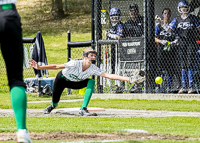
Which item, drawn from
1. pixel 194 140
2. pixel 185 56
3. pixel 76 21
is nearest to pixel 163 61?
pixel 185 56

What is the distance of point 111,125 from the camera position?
6.84 m

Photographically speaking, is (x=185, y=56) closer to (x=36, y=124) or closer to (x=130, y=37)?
(x=130, y=37)

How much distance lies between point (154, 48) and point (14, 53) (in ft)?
27.0

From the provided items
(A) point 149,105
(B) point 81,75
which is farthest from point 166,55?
(B) point 81,75

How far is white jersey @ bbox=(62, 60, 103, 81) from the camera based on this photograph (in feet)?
28.5

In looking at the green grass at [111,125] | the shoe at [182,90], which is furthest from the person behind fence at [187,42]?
the green grass at [111,125]

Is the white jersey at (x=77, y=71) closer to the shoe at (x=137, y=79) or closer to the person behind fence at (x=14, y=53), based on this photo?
the shoe at (x=137, y=79)

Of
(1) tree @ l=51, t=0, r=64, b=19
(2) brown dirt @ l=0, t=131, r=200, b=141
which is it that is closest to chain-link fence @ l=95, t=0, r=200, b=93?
(2) brown dirt @ l=0, t=131, r=200, b=141

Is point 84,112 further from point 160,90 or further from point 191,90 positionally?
point 191,90

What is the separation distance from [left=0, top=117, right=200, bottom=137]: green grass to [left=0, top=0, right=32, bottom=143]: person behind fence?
2.02 meters

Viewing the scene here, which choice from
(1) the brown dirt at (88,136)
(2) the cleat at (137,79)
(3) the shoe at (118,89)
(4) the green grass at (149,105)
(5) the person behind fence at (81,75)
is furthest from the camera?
(3) the shoe at (118,89)

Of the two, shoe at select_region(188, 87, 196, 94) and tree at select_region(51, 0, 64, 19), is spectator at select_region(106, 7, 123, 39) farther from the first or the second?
tree at select_region(51, 0, 64, 19)

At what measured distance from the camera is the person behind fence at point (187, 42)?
11.5m

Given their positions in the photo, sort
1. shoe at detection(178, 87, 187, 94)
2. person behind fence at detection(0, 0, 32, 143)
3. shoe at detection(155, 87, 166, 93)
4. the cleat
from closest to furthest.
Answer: person behind fence at detection(0, 0, 32, 143) → the cleat → shoe at detection(178, 87, 187, 94) → shoe at detection(155, 87, 166, 93)
